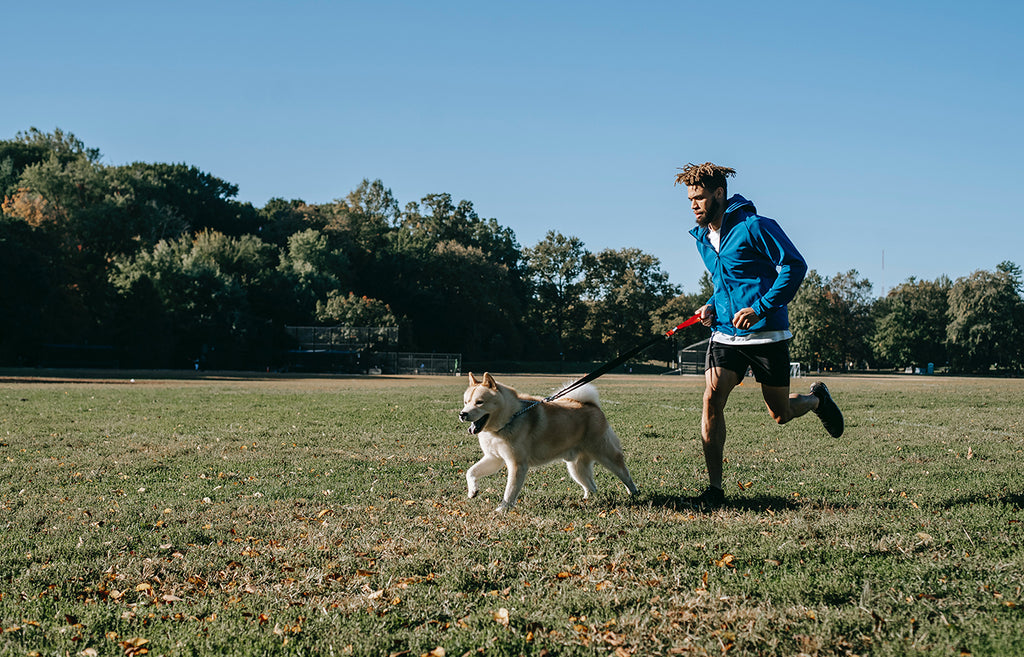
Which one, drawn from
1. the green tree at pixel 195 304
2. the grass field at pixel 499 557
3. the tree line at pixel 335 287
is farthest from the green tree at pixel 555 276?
the grass field at pixel 499 557

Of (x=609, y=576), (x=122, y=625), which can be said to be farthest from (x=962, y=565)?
(x=122, y=625)

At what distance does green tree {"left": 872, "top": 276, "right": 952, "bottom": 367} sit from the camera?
293ft

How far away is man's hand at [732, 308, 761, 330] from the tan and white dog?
1.54 meters

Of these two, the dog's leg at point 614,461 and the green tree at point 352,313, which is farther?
the green tree at point 352,313

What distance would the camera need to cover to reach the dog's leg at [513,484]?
18.7ft

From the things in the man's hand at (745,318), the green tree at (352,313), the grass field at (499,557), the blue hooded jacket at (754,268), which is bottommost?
the grass field at (499,557)

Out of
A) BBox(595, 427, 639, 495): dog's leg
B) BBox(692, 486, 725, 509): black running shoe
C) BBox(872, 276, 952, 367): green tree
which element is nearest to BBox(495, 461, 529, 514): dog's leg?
BBox(595, 427, 639, 495): dog's leg

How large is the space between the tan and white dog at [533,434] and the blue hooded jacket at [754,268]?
1386mm

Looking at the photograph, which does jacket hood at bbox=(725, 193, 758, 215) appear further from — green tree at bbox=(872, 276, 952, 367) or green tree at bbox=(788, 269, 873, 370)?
green tree at bbox=(872, 276, 952, 367)

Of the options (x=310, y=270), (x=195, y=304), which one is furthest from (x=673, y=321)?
(x=195, y=304)

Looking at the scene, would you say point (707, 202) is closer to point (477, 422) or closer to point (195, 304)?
point (477, 422)

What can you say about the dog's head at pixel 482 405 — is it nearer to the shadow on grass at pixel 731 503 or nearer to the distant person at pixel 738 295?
the shadow on grass at pixel 731 503

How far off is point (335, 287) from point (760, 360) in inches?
2468

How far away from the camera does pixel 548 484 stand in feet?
22.7
